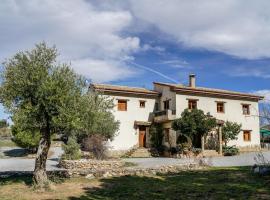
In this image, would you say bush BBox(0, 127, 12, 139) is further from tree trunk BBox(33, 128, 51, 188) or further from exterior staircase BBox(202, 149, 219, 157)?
tree trunk BBox(33, 128, 51, 188)

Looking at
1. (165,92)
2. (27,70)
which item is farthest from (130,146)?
(27,70)

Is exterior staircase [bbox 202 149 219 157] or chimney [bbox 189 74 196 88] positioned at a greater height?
chimney [bbox 189 74 196 88]

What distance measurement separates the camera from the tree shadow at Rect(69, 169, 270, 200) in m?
14.3

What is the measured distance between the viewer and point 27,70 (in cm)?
1683

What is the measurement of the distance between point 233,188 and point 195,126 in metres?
20.5

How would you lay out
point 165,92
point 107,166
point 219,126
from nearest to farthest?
point 107,166 → point 219,126 → point 165,92

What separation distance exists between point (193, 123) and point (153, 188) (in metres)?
19.7

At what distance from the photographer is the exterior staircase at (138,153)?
38.5 meters

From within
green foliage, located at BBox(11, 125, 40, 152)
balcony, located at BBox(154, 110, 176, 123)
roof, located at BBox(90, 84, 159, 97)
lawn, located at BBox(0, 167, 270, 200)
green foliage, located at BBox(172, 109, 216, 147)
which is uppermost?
roof, located at BBox(90, 84, 159, 97)

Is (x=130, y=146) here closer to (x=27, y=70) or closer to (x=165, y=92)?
(x=165, y=92)

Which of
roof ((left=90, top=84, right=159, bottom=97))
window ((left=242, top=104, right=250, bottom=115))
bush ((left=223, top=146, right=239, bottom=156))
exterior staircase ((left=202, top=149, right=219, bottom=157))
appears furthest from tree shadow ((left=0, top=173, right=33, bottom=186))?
window ((left=242, top=104, right=250, bottom=115))

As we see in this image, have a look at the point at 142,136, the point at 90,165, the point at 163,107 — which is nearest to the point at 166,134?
the point at 142,136

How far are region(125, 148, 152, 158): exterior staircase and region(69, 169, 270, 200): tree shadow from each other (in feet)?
59.4

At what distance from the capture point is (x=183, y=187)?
645 inches
